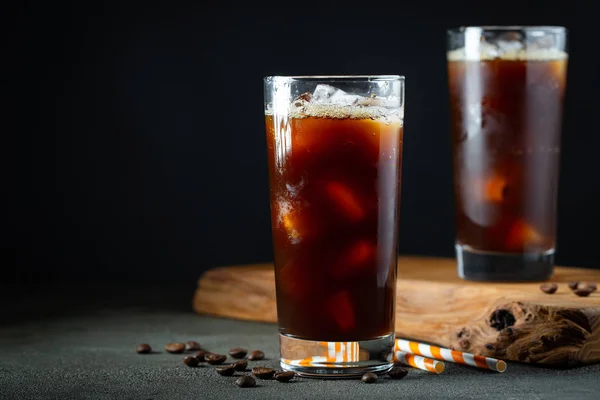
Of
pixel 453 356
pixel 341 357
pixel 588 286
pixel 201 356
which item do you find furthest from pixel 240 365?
pixel 588 286

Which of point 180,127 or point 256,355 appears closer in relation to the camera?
point 256,355

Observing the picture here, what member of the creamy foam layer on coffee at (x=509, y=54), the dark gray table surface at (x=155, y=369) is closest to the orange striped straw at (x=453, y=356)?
the dark gray table surface at (x=155, y=369)

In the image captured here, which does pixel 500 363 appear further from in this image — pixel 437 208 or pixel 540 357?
pixel 437 208

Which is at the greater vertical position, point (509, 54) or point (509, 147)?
point (509, 54)

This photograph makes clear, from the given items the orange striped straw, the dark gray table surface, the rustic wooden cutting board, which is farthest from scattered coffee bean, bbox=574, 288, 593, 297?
the orange striped straw

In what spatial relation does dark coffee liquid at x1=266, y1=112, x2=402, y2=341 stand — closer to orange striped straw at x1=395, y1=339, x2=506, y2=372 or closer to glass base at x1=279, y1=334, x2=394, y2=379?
glass base at x1=279, y1=334, x2=394, y2=379

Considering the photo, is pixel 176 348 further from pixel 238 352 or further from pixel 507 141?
pixel 507 141
